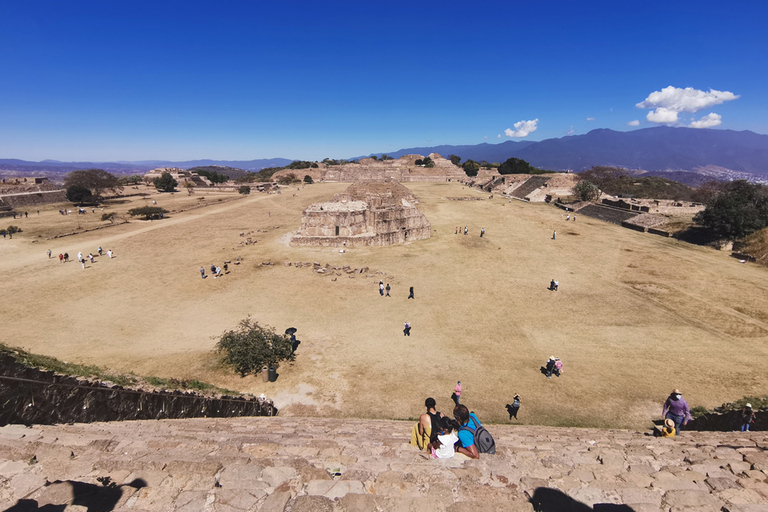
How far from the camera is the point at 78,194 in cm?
4822

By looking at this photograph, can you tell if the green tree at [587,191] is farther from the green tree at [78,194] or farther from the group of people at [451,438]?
the green tree at [78,194]

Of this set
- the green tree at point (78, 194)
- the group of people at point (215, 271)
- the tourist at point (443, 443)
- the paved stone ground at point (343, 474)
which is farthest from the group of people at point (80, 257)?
the green tree at point (78, 194)

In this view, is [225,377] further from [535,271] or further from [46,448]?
[535,271]

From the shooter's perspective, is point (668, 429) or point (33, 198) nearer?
point (668, 429)

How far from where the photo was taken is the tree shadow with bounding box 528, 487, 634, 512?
3988 mm

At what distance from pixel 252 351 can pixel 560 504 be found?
34.4 feet

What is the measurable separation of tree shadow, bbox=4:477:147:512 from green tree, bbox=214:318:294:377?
27.0 feet

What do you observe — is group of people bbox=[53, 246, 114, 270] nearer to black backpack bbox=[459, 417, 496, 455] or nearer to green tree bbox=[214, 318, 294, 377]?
green tree bbox=[214, 318, 294, 377]

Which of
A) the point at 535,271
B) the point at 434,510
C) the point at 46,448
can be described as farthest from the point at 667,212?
the point at 46,448

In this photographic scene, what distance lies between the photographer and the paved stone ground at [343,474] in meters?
3.57

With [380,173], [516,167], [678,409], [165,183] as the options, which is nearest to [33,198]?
[165,183]

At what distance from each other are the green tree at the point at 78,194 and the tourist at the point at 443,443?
66.1 meters

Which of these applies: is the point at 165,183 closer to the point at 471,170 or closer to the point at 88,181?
the point at 88,181

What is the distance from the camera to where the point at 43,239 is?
29188 mm
